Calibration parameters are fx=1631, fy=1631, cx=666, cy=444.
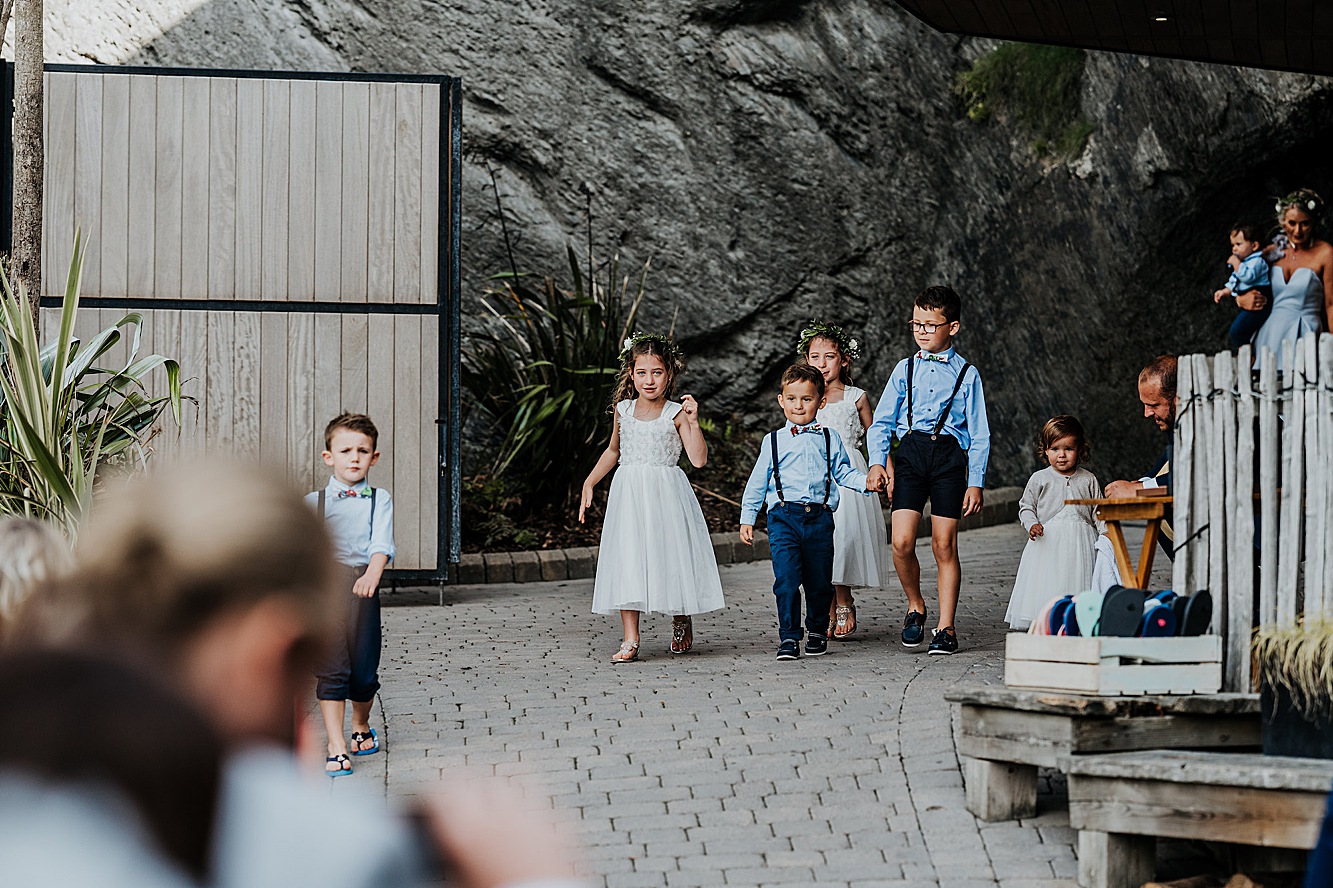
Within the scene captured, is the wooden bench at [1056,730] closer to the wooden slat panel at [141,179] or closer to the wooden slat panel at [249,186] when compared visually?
the wooden slat panel at [249,186]

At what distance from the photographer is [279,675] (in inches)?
48.5

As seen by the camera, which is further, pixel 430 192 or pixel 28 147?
pixel 430 192

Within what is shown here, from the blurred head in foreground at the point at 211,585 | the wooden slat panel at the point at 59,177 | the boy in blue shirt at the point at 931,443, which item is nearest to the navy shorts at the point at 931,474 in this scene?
the boy in blue shirt at the point at 931,443

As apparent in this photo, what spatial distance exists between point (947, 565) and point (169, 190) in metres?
5.15

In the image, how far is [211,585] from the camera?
1.16 m

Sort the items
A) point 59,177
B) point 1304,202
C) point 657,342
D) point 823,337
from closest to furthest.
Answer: point 657,342 < point 823,337 < point 1304,202 < point 59,177

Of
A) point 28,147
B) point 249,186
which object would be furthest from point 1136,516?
point 28,147

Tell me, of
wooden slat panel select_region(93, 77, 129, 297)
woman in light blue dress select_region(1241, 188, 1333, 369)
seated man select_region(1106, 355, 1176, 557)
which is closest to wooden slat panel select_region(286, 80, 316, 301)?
wooden slat panel select_region(93, 77, 129, 297)

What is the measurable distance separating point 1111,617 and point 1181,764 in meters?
0.69

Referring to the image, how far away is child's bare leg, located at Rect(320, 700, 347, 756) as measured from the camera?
5.71 meters

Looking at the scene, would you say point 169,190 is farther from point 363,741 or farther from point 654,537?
point 363,741

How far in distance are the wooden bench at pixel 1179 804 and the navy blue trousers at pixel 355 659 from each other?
2.52 metres

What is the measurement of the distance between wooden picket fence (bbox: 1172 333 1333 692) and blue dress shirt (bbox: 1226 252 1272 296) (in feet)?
14.6

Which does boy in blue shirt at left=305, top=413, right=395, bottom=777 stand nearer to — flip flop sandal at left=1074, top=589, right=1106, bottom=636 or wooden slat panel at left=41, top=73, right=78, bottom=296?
flip flop sandal at left=1074, top=589, right=1106, bottom=636
